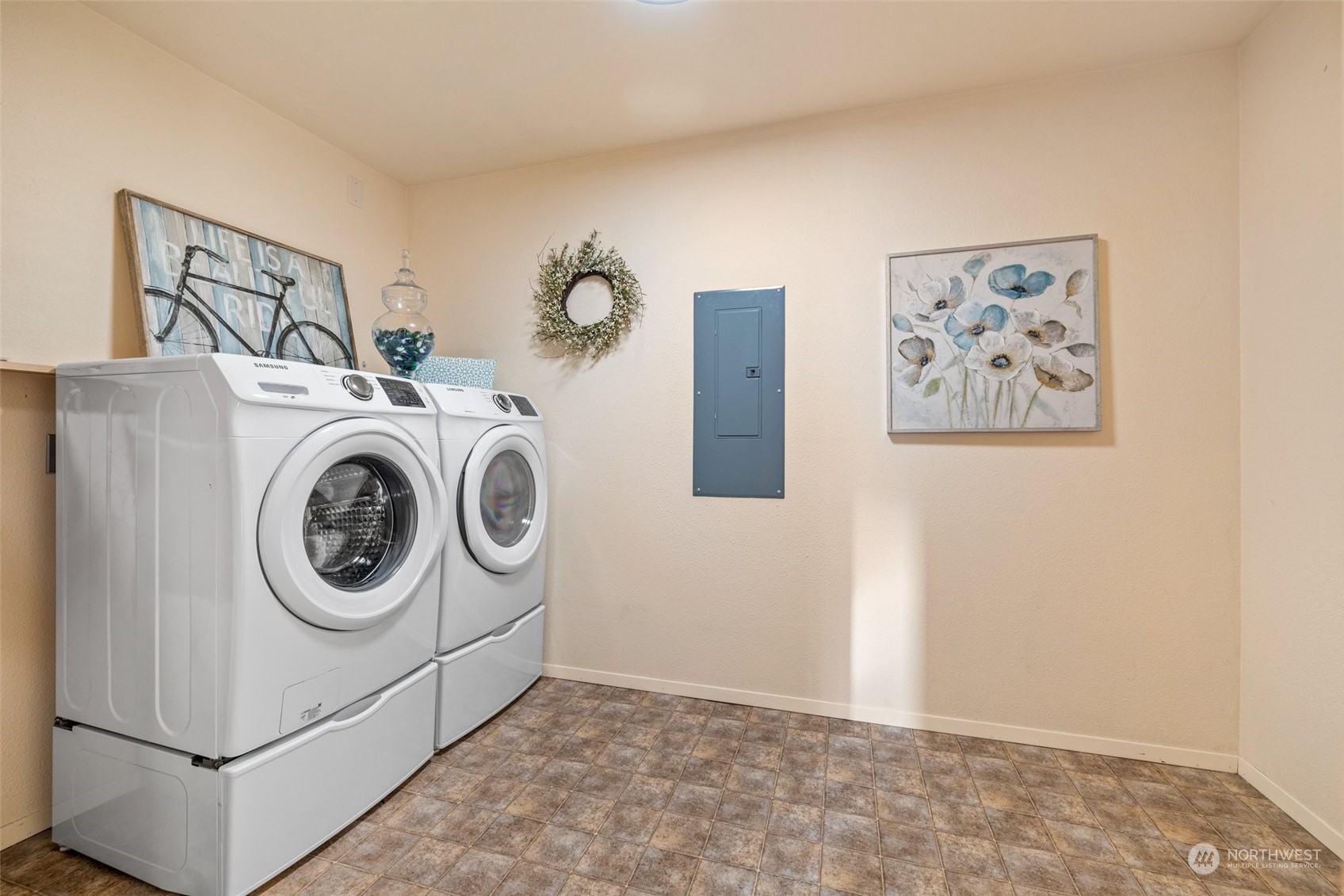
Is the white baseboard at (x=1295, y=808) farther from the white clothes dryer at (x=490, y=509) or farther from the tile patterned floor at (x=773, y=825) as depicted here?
the white clothes dryer at (x=490, y=509)

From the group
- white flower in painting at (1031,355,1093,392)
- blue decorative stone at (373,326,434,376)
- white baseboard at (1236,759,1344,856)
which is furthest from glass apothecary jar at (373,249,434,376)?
white baseboard at (1236,759,1344,856)

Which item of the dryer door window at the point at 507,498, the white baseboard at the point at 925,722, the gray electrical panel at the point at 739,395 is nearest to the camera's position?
the white baseboard at the point at 925,722

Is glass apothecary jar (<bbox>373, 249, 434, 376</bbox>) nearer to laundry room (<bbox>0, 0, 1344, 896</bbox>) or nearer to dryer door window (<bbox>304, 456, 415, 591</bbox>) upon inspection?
laundry room (<bbox>0, 0, 1344, 896</bbox>)

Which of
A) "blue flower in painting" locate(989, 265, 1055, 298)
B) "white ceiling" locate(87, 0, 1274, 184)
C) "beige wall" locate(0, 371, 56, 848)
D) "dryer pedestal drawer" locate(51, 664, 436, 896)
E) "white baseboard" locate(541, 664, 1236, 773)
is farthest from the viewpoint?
"blue flower in painting" locate(989, 265, 1055, 298)

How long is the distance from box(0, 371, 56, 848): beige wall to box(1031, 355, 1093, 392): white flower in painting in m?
3.02

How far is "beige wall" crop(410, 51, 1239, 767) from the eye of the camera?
185cm

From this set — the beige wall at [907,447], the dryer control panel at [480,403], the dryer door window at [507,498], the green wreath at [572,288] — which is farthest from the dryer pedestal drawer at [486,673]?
the green wreath at [572,288]

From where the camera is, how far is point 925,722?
209 centimetres

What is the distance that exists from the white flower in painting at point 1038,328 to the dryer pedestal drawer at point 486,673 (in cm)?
217

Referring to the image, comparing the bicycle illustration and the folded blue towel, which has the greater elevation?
the bicycle illustration

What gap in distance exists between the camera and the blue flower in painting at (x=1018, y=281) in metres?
1.96

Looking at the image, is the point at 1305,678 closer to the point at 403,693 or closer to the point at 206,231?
the point at 403,693

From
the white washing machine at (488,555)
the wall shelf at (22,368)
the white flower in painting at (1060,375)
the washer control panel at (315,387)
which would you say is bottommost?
the white washing machine at (488,555)

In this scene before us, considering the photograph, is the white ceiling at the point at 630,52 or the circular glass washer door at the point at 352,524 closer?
the circular glass washer door at the point at 352,524
